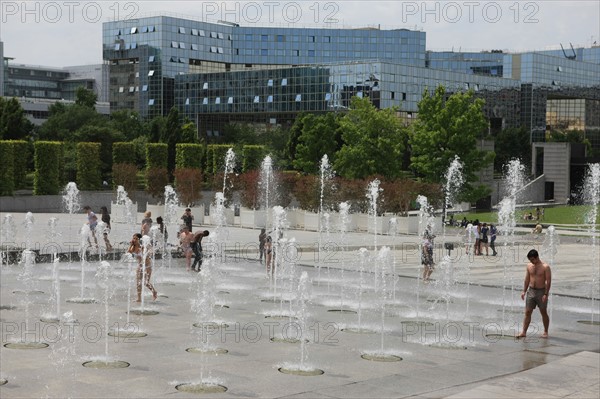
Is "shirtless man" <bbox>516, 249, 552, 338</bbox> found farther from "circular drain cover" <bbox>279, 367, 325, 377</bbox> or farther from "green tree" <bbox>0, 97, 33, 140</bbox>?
"green tree" <bbox>0, 97, 33, 140</bbox>

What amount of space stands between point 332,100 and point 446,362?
7383 centimetres

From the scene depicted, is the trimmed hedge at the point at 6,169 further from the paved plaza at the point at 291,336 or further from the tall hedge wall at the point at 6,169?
the paved plaza at the point at 291,336

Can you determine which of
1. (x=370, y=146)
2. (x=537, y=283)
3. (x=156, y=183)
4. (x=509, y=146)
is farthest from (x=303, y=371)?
(x=509, y=146)

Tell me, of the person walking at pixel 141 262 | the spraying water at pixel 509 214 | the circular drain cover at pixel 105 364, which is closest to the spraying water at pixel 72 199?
the spraying water at pixel 509 214

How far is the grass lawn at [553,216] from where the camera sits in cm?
4962

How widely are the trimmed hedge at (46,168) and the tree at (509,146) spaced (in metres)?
49.9

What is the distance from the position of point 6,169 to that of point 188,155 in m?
12.1

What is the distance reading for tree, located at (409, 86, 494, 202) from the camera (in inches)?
1820

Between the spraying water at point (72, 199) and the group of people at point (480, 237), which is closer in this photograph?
the group of people at point (480, 237)

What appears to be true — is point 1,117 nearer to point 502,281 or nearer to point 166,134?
point 166,134

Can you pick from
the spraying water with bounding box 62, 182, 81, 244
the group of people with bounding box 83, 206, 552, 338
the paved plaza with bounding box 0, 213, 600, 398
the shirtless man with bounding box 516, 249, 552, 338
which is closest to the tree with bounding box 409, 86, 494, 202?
the spraying water with bounding box 62, 182, 81, 244

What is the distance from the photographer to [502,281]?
21.8m

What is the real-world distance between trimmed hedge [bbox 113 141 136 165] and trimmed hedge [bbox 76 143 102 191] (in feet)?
8.55

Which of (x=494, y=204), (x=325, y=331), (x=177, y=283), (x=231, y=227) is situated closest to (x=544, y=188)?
(x=494, y=204)
